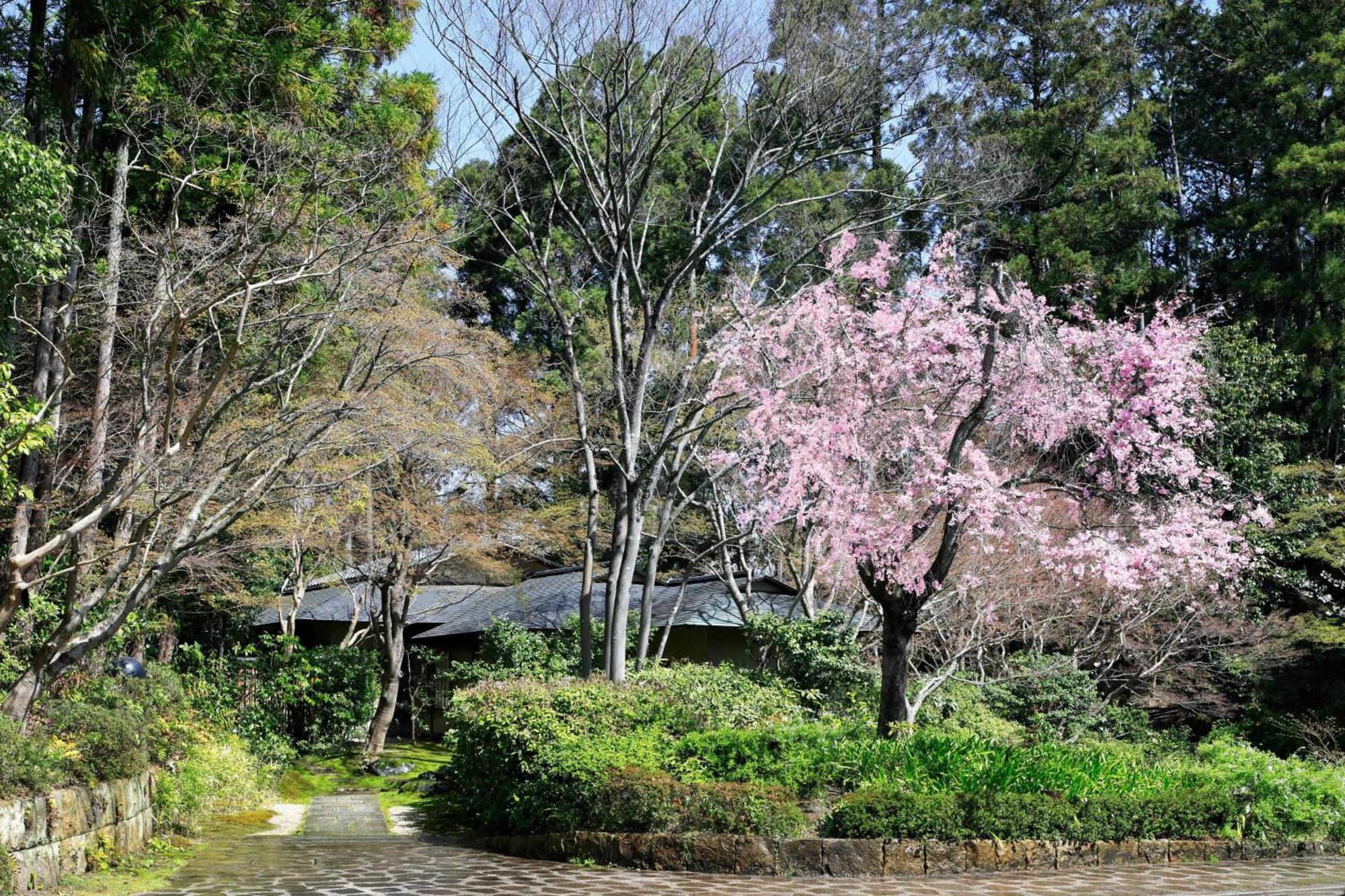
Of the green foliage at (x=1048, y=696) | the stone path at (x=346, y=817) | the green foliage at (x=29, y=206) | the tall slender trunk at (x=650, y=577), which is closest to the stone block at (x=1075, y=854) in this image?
the tall slender trunk at (x=650, y=577)

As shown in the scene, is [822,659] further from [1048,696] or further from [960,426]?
[960,426]

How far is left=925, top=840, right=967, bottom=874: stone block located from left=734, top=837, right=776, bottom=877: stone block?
4.09 ft

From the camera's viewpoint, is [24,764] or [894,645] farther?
[894,645]

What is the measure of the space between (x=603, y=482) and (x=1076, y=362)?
14.9m

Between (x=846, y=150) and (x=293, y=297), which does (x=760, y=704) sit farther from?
(x=293, y=297)

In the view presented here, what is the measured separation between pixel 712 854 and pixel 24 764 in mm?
5034

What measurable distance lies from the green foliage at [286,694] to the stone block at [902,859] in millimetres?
10906

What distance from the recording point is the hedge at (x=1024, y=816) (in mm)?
8469

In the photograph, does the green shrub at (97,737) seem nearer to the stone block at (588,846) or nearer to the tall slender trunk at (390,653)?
the stone block at (588,846)

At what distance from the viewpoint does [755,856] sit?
27.6ft

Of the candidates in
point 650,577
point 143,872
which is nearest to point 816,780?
point 650,577

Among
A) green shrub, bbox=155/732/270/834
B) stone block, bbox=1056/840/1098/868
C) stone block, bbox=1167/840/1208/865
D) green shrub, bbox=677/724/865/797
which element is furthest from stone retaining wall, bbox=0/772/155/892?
stone block, bbox=1167/840/1208/865

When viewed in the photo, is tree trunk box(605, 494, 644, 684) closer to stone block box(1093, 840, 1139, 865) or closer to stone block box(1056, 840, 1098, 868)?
stone block box(1056, 840, 1098, 868)

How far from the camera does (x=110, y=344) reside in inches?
470
